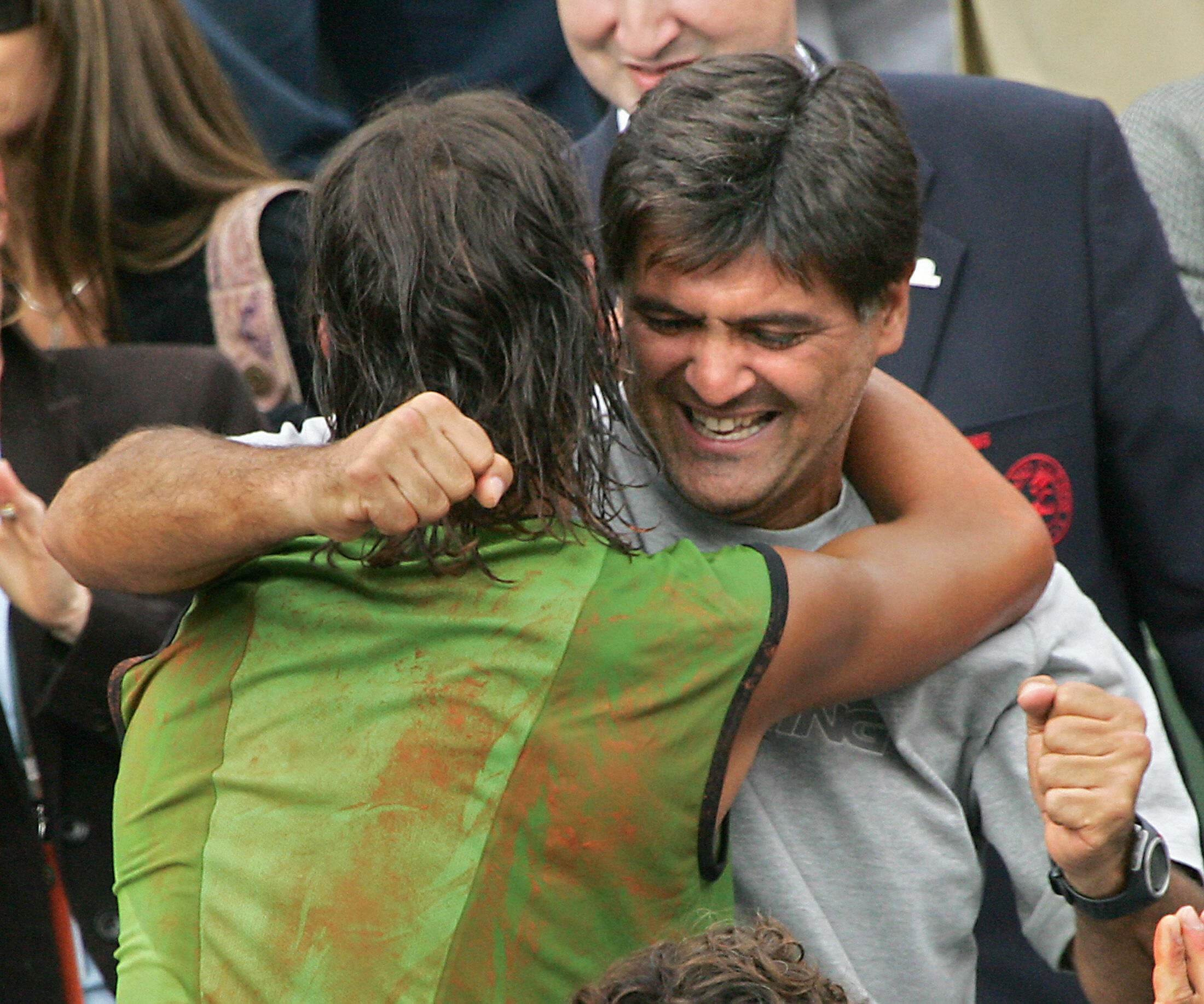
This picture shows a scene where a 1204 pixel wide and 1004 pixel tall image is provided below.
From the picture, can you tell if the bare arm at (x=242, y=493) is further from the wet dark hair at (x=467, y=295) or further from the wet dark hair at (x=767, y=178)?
the wet dark hair at (x=767, y=178)

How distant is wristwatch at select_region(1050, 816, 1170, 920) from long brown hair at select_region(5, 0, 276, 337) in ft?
5.90

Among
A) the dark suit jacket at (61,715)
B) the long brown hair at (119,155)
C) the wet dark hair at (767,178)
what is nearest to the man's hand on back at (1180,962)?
the wet dark hair at (767,178)

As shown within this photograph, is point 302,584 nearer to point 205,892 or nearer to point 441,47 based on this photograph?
point 205,892

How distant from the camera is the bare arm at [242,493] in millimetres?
1553

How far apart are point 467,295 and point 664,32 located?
4.75ft

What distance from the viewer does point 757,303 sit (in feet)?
6.82

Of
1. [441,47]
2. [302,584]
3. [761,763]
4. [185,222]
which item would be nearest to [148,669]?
[302,584]

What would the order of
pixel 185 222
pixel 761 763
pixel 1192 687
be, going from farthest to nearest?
pixel 185 222 → pixel 1192 687 → pixel 761 763

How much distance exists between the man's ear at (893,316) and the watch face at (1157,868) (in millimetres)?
664

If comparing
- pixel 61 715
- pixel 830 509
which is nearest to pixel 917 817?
pixel 830 509

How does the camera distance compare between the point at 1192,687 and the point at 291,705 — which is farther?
A: the point at 1192,687

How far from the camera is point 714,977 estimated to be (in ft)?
4.85

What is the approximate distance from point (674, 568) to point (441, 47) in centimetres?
252

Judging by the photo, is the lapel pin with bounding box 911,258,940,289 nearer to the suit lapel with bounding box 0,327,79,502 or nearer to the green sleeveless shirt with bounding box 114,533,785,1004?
the green sleeveless shirt with bounding box 114,533,785,1004
